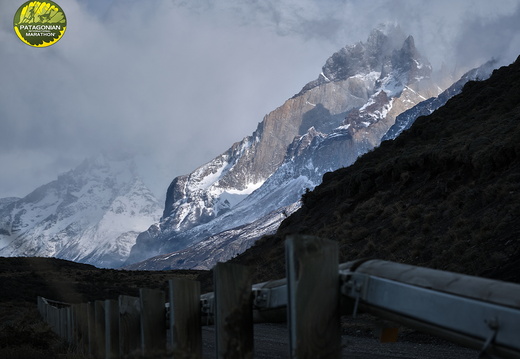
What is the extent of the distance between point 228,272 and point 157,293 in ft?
4.84

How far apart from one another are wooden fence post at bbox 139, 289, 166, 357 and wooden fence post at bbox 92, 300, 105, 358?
2.16 meters

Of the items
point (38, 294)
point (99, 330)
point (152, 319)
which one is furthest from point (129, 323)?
point (38, 294)

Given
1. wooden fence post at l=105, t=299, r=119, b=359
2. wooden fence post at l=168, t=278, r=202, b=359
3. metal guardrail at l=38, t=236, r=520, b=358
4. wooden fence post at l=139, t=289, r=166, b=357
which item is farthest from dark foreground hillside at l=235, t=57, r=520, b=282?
metal guardrail at l=38, t=236, r=520, b=358

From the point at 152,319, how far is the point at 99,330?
2443 millimetres

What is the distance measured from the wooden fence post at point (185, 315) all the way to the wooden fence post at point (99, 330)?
109 inches

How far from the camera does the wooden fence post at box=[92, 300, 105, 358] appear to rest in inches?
278

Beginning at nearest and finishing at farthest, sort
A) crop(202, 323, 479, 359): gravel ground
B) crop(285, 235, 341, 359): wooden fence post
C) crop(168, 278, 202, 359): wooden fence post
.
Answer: crop(285, 235, 341, 359): wooden fence post < crop(168, 278, 202, 359): wooden fence post < crop(202, 323, 479, 359): gravel ground

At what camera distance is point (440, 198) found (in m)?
Answer: 23.9

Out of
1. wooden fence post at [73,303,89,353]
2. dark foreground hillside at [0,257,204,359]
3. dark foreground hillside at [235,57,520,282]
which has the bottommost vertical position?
dark foreground hillside at [0,257,204,359]

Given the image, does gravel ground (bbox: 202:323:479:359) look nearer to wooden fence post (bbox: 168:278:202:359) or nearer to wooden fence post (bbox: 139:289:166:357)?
wooden fence post (bbox: 139:289:166:357)

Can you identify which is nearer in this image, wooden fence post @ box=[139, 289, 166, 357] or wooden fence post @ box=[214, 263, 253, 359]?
wooden fence post @ box=[214, 263, 253, 359]

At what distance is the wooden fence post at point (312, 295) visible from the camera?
2.97 metres

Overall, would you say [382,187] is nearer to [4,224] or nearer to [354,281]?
[4,224]

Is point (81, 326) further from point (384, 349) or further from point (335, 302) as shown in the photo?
point (335, 302)
